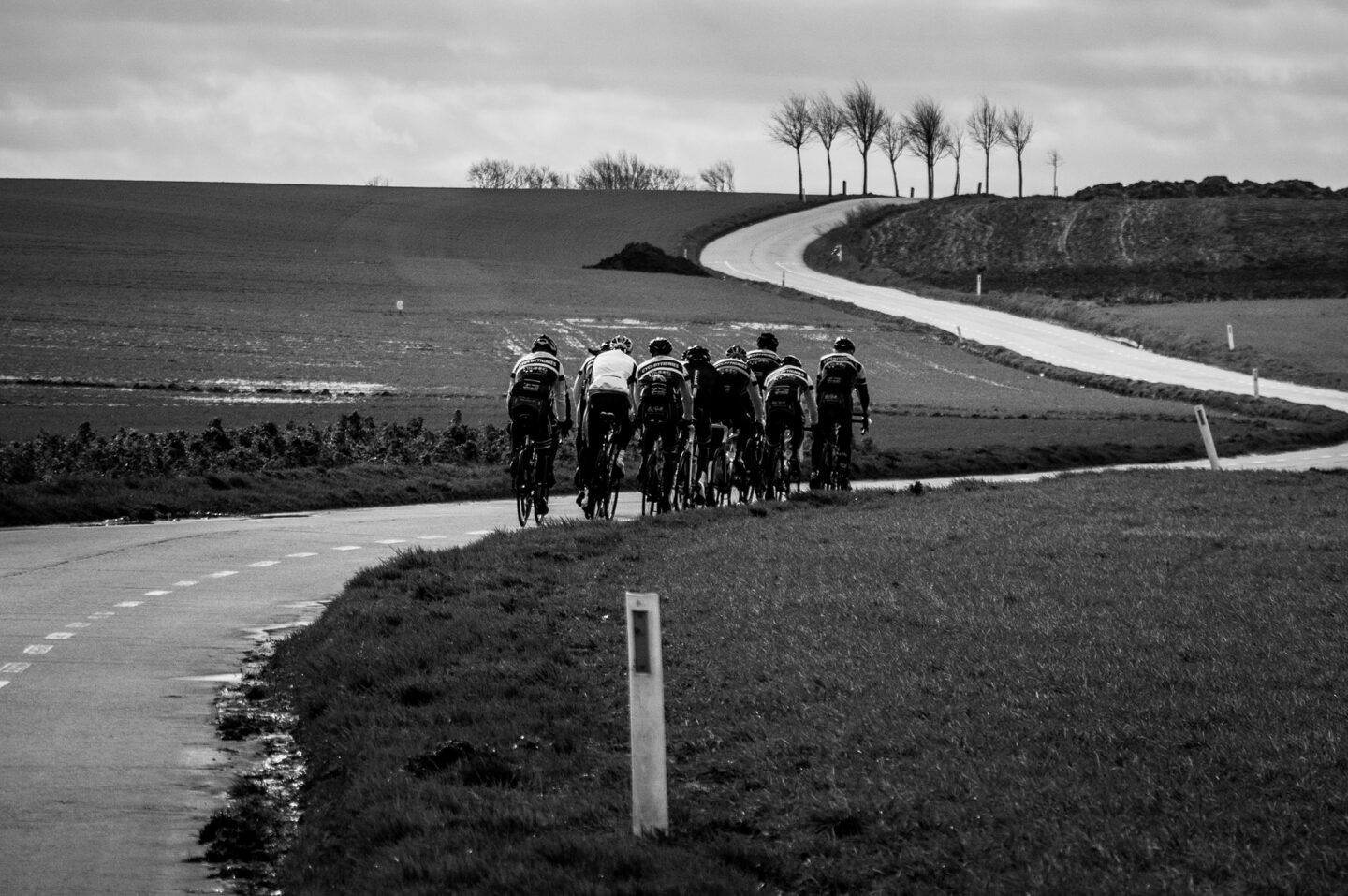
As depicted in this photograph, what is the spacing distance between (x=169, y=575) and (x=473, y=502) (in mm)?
9332

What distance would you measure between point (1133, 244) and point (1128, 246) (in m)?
0.53

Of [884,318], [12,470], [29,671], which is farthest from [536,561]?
[884,318]

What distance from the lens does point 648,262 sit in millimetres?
91312

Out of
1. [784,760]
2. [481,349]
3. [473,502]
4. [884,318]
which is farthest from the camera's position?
[884,318]

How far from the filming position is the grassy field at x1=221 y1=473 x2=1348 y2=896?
19.0ft

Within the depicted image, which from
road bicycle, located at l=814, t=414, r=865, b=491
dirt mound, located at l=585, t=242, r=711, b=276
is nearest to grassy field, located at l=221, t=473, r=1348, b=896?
road bicycle, located at l=814, t=414, r=865, b=491

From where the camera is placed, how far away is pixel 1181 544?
47.8ft

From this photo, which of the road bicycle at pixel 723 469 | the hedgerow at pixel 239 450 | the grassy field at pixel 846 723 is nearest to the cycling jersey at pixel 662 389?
the road bicycle at pixel 723 469

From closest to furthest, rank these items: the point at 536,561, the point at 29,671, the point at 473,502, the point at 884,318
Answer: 1. the point at 29,671
2. the point at 536,561
3. the point at 473,502
4. the point at 884,318

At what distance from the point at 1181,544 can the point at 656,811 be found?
30.9 feet

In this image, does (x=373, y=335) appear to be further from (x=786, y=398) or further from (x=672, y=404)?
(x=672, y=404)

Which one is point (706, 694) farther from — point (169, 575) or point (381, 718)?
point (169, 575)

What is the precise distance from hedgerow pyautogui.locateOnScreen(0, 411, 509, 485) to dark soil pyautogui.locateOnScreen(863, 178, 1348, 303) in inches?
2202

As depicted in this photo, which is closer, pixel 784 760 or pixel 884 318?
pixel 784 760
